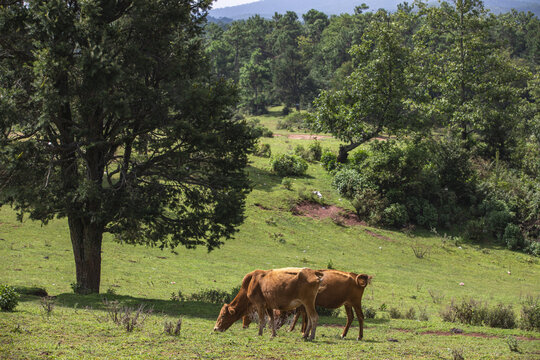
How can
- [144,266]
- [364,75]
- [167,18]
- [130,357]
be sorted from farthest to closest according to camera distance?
1. [364,75]
2. [144,266]
3. [167,18]
4. [130,357]

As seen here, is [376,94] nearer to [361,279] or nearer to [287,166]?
[287,166]

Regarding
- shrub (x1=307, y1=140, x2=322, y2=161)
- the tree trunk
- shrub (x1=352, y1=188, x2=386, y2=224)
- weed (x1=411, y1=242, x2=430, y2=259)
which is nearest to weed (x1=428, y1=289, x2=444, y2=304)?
weed (x1=411, y1=242, x2=430, y2=259)

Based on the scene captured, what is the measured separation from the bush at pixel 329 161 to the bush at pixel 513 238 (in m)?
14.3

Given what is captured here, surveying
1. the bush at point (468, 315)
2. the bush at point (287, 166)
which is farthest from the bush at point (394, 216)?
the bush at point (468, 315)

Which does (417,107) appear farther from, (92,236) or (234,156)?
(92,236)

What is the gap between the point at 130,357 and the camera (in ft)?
28.6

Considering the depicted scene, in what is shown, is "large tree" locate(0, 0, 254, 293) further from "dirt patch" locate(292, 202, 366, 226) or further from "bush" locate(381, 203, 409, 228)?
"bush" locate(381, 203, 409, 228)

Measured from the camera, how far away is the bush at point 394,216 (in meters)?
36.4

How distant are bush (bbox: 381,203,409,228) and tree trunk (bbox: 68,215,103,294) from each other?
23.6 m

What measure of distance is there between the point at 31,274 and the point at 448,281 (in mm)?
21094

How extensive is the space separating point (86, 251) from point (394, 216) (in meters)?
24.4

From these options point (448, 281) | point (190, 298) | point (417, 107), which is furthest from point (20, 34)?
point (417, 107)

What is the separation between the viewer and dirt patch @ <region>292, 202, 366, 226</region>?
3578 cm

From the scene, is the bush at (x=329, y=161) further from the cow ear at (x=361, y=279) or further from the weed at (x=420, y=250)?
the cow ear at (x=361, y=279)
